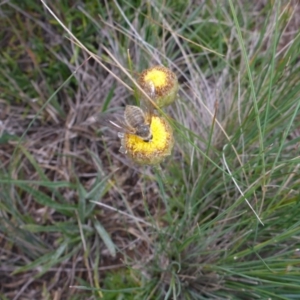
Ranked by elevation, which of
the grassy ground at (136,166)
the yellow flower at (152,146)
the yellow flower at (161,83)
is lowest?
the grassy ground at (136,166)

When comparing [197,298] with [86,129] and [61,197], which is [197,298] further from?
[86,129]

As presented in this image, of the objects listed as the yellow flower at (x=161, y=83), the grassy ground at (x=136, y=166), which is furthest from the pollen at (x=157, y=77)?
the grassy ground at (x=136, y=166)

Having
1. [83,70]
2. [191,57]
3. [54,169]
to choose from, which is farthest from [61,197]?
[191,57]

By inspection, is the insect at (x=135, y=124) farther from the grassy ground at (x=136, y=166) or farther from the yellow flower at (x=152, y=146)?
the grassy ground at (x=136, y=166)

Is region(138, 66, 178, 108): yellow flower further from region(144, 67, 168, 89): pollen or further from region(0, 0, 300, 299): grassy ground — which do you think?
region(0, 0, 300, 299): grassy ground

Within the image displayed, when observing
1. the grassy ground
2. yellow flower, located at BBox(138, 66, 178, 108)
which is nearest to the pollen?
yellow flower, located at BBox(138, 66, 178, 108)

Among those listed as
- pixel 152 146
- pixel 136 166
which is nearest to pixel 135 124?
pixel 152 146
